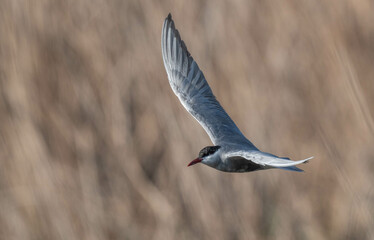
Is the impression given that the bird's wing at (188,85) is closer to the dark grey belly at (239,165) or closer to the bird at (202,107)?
the bird at (202,107)

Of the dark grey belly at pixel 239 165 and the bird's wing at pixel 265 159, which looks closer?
the bird's wing at pixel 265 159

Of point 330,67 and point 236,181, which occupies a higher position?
point 330,67

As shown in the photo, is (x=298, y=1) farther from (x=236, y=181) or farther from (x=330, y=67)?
(x=236, y=181)

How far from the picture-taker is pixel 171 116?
8.43ft

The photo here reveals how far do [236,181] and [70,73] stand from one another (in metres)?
0.93

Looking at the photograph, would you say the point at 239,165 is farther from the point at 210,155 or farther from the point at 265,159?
the point at 265,159

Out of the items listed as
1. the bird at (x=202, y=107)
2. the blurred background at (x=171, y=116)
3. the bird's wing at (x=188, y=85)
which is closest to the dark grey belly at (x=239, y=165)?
the bird at (x=202, y=107)

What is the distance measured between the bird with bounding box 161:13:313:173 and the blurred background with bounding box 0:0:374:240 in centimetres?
54

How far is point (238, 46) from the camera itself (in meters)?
2.64

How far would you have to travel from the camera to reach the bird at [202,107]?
1.54m

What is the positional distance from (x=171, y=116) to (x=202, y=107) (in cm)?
65

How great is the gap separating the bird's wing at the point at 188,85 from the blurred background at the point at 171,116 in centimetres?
53

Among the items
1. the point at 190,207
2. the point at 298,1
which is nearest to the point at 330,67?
the point at 298,1

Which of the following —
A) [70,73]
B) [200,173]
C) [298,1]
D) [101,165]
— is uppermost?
[70,73]
